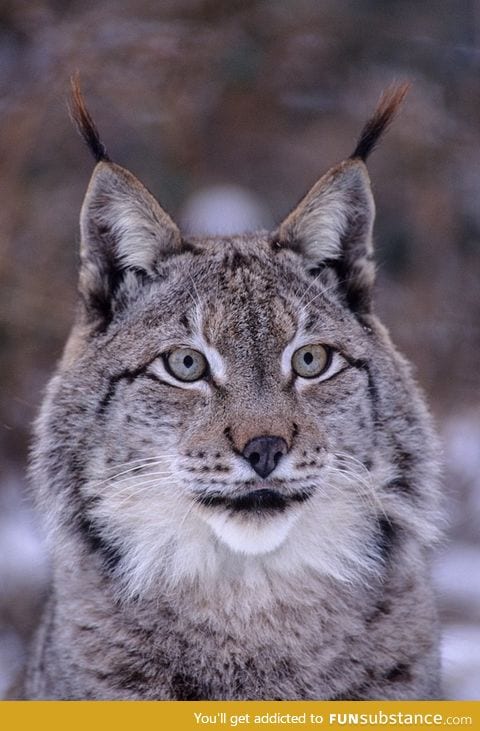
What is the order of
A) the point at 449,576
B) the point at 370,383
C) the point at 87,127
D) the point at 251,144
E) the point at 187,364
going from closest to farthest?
the point at 187,364
the point at 87,127
the point at 370,383
the point at 449,576
the point at 251,144

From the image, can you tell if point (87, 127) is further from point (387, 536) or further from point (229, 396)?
point (387, 536)

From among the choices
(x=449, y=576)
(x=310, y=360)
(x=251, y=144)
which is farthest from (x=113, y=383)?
(x=251, y=144)

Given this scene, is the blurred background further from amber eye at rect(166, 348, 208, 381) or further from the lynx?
amber eye at rect(166, 348, 208, 381)

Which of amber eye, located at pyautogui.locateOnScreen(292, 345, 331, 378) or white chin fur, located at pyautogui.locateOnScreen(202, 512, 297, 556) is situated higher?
amber eye, located at pyautogui.locateOnScreen(292, 345, 331, 378)

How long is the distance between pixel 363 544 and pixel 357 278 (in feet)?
3.62

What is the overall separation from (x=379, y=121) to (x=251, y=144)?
6341 mm

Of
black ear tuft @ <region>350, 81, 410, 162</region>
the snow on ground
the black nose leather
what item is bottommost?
the snow on ground

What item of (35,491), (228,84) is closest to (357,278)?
(35,491)

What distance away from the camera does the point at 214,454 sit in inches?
155

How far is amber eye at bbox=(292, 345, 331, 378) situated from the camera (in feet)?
14.0

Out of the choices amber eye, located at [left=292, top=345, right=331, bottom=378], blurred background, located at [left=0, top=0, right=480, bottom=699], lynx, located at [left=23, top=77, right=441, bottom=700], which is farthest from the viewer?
blurred background, located at [left=0, top=0, right=480, bottom=699]

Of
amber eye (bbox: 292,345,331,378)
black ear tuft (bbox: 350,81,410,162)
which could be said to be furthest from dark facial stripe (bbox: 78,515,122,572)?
black ear tuft (bbox: 350,81,410,162)

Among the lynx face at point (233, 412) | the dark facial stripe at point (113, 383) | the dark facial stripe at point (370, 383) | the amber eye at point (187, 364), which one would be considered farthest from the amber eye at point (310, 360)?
the dark facial stripe at point (113, 383)
